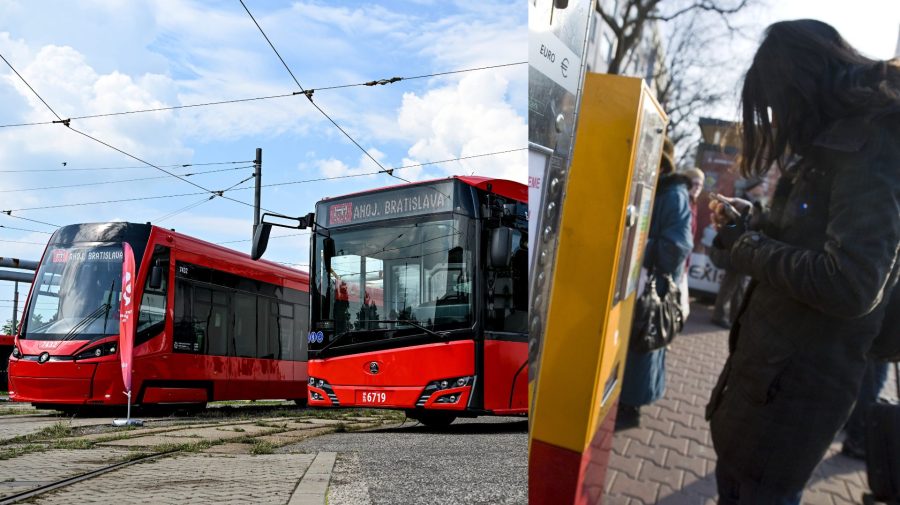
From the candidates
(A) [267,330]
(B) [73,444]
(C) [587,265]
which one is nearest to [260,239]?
(B) [73,444]

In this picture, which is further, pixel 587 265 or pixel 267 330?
pixel 267 330

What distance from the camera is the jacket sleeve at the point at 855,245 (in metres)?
0.57

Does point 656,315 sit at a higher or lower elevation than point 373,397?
higher

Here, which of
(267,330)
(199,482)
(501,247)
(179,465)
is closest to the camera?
(501,247)

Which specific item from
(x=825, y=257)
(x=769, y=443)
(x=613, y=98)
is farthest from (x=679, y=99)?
(x=769, y=443)

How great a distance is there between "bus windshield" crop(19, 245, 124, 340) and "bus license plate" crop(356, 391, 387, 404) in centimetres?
336

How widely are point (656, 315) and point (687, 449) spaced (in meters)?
0.12

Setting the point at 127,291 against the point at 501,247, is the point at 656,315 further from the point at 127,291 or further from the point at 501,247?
the point at 127,291

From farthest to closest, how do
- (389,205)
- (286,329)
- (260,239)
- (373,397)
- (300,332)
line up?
(300,332) → (286,329) → (373,397) → (389,205) → (260,239)

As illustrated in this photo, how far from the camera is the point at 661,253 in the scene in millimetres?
659

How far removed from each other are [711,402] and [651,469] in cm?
8

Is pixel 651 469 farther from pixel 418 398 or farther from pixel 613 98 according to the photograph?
pixel 418 398

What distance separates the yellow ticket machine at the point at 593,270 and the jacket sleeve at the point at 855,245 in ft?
0.43

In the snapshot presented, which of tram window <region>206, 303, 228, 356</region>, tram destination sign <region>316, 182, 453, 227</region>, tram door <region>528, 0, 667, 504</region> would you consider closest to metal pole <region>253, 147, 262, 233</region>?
tram destination sign <region>316, 182, 453, 227</region>
